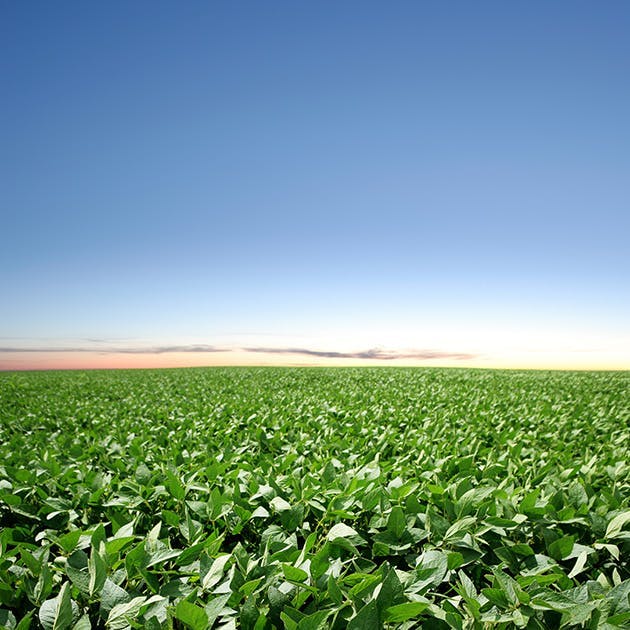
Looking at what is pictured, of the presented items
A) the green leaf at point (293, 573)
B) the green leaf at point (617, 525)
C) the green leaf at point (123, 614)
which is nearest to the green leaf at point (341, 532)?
the green leaf at point (293, 573)

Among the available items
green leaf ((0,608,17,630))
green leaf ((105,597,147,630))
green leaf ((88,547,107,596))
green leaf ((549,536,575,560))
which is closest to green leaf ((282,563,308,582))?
green leaf ((105,597,147,630))

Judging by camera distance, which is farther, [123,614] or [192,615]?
[123,614]

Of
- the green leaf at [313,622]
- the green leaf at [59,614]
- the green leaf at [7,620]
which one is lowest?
the green leaf at [7,620]

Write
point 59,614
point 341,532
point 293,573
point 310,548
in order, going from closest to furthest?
1. point 59,614
2. point 293,573
3. point 310,548
4. point 341,532

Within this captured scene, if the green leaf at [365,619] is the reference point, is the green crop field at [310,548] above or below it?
below

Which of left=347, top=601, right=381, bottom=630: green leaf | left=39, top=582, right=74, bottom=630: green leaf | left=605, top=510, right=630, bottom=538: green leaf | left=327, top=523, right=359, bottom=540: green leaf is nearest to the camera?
left=347, top=601, right=381, bottom=630: green leaf

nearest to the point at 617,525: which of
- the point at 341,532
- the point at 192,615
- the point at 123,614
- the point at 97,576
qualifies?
the point at 341,532

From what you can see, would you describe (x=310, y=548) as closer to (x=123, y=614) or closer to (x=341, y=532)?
(x=341, y=532)

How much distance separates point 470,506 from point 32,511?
2.96 m

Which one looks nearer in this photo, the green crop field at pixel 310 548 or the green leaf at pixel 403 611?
the green leaf at pixel 403 611

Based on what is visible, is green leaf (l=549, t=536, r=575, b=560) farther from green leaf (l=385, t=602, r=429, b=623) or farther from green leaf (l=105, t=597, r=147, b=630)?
green leaf (l=105, t=597, r=147, b=630)

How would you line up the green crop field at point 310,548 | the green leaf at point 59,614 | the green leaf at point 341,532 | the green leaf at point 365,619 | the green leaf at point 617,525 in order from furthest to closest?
the green leaf at point 617,525
the green leaf at point 341,532
the green crop field at point 310,548
the green leaf at point 59,614
the green leaf at point 365,619

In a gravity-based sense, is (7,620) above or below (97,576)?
below

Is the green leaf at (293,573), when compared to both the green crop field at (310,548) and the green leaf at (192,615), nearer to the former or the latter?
the green crop field at (310,548)
